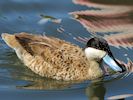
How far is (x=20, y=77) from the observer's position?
8.17 meters

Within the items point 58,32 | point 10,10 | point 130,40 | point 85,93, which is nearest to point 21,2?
point 10,10

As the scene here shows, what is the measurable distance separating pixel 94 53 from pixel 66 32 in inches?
53.0

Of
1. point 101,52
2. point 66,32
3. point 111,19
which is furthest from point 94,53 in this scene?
point 111,19

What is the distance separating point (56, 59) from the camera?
818 cm

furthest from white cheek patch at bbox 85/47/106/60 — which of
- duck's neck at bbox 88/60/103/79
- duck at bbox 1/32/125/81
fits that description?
duck's neck at bbox 88/60/103/79

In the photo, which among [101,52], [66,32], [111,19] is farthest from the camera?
[111,19]

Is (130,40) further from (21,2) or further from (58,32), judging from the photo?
(21,2)

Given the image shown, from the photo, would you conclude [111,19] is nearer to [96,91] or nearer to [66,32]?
[66,32]

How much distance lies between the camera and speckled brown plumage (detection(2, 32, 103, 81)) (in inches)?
322

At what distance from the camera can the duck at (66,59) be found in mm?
7983

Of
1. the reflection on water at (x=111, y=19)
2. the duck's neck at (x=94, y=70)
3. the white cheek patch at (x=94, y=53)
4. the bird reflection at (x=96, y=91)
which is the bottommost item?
the bird reflection at (x=96, y=91)

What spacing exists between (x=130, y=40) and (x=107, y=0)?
1.42m

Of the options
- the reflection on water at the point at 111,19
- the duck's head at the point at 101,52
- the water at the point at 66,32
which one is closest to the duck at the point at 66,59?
the duck's head at the point at 101,52

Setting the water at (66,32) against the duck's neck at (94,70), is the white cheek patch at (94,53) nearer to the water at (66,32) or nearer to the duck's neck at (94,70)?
the duck's neck at (94,70)
